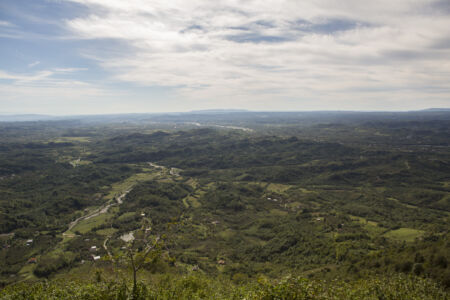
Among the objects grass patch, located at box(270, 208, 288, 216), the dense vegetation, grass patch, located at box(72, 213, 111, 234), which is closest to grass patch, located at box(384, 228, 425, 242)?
the dense vegetation

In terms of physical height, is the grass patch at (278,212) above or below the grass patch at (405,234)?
below

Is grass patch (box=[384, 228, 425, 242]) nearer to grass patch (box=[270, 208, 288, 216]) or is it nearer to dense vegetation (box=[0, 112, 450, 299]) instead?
dense vegetation (box=[0, 112, 450, 299])

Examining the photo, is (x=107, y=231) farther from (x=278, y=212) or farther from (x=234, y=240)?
(x=278, y=212)

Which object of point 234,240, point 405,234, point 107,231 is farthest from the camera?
point 107,231

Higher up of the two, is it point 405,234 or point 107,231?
point 405,234

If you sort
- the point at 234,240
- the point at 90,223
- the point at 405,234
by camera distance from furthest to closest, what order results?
the point at 90,223
the point at 234,240
the point at 405,234

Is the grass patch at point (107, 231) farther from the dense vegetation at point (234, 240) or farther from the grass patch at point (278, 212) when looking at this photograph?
the grass patch at point (278, 212)

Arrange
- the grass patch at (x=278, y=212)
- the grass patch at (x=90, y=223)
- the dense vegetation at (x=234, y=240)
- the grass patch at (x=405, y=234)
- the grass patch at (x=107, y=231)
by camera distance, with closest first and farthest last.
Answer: the dense vegetation at (x=234, y=240)
the grass patch at (x=405, y=234)
the grass patch at (x=107, y=231)
the grass patch at (x=90, y=223)
the grass patch at (x=278, y=212)

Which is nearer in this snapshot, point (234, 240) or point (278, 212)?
point (234, 240)

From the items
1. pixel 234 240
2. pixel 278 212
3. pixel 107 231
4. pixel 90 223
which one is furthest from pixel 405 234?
pixel 90 223

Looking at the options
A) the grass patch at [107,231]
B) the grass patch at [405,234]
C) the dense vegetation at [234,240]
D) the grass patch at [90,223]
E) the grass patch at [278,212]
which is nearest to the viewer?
the dense vegetation at [234,240]

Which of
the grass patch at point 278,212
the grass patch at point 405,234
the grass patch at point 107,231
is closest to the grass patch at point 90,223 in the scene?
the grass patch at point 107,231

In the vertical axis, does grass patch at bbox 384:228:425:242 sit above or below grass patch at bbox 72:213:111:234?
above

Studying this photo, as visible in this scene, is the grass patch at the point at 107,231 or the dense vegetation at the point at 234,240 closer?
the dense vegetation at the point at 234,240
